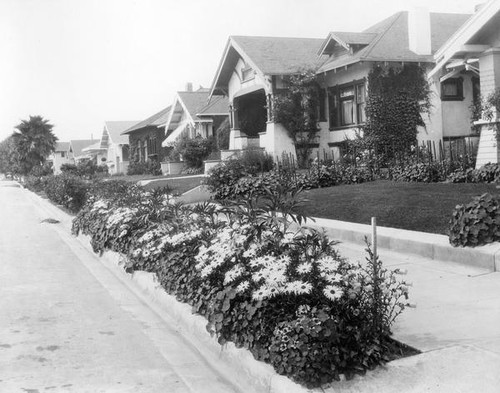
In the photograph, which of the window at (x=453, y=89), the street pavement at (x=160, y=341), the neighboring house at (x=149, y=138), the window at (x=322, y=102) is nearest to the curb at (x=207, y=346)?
the street pavement at (x=160, y=341)

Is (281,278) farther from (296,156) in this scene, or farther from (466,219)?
(296,156)

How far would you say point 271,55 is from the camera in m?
27.0

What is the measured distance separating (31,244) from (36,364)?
8.98 meters

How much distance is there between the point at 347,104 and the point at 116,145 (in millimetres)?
41347

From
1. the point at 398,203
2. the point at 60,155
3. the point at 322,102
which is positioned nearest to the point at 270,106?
the point at 322,102

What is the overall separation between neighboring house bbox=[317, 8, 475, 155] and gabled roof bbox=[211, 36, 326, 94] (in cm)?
139

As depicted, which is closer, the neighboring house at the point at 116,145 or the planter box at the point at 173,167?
the planter box at the point at 173,167

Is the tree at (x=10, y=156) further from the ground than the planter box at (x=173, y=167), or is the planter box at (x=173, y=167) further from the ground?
the tree at (x=10, y=156)

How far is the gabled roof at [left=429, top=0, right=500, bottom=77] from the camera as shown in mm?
14648

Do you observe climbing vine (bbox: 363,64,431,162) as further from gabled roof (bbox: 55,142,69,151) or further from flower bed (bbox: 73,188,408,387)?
gabled roof (bbox: 55,142,69,151)

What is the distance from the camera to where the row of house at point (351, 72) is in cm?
1830

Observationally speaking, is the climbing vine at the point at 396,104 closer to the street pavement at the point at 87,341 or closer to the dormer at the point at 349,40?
the dormer at the point at 349,40

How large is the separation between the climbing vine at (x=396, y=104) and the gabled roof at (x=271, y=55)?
14.3 ft

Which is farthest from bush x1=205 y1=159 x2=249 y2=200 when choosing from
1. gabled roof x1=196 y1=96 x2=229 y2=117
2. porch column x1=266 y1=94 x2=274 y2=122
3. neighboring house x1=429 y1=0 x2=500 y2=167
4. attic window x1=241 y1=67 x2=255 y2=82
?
gabled roof x1=196 y1=96 x2=229 y2=117
